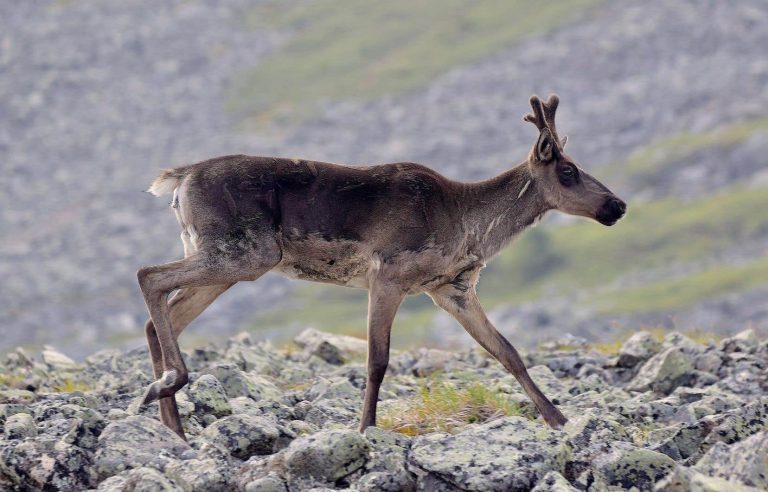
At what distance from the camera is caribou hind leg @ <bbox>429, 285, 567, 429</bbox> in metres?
13.7

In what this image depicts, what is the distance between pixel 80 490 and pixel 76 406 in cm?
172

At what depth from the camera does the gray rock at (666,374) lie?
15.5 metres

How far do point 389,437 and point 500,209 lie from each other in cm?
406

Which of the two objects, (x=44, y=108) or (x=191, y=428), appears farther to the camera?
(x=44, y=108)

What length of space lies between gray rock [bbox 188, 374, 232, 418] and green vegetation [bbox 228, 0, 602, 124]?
75.6 metres

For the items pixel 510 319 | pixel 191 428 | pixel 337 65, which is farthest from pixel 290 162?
pixel 337 65

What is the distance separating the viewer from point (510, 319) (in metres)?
66.7

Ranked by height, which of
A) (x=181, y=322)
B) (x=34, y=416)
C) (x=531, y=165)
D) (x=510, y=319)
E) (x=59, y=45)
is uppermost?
(x=59, y=45)

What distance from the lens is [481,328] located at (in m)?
14.1

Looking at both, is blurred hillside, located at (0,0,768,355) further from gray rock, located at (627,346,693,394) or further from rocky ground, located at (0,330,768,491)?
rocky ground, located at (0,330,768,491)

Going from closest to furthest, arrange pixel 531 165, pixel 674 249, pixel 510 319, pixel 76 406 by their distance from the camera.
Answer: pixel 76 406, pixel 531 165, pixel 510 319, pixel 674 249

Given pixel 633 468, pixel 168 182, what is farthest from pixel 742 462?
pixel 168 182

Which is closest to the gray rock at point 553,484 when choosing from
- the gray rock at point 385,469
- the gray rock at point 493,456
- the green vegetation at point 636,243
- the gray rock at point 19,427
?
the gray rock at point 493,456

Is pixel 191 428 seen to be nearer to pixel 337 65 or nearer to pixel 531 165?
pixel 531 165
